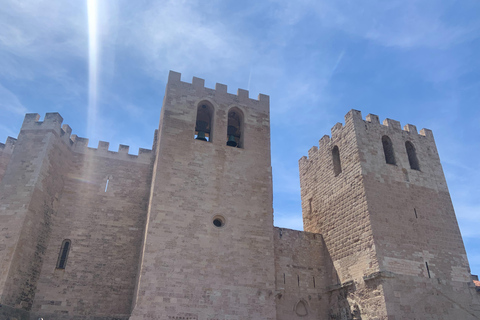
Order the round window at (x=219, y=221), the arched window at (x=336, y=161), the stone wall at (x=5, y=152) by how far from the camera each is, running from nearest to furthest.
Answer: the round window at (x=219, y=221), the stone wall at (x=5, y=152), the arched window at (x=336, y=161)

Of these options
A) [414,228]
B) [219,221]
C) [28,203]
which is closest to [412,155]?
[414,228]

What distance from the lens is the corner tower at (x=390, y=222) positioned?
434 inches

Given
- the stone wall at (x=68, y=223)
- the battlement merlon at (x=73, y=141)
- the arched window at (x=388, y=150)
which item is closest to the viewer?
the stone wall at (x=68, y=223)

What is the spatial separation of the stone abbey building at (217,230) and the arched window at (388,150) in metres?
0.04

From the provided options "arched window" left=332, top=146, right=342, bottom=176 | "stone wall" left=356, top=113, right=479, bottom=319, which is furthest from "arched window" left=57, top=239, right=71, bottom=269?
"arched window" left=332, top=146, right=342, bottom=176

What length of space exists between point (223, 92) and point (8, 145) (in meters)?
7.82

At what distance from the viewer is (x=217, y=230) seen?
38.5 feet

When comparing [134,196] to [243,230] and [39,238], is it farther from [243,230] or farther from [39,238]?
[243,230]

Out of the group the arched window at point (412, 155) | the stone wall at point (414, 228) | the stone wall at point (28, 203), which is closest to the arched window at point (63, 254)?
the stone wall at point (28, 203)

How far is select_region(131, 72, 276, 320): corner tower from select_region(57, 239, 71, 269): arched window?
2808 millimetres

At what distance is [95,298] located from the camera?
37.2 feet

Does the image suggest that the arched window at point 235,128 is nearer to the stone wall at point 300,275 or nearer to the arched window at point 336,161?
the stone wall at point 300,275

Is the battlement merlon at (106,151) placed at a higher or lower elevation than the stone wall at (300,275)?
higher

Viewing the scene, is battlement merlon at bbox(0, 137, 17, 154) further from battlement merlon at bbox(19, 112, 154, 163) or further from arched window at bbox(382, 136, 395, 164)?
arched window at bbox(382, 136, 395, 164)
